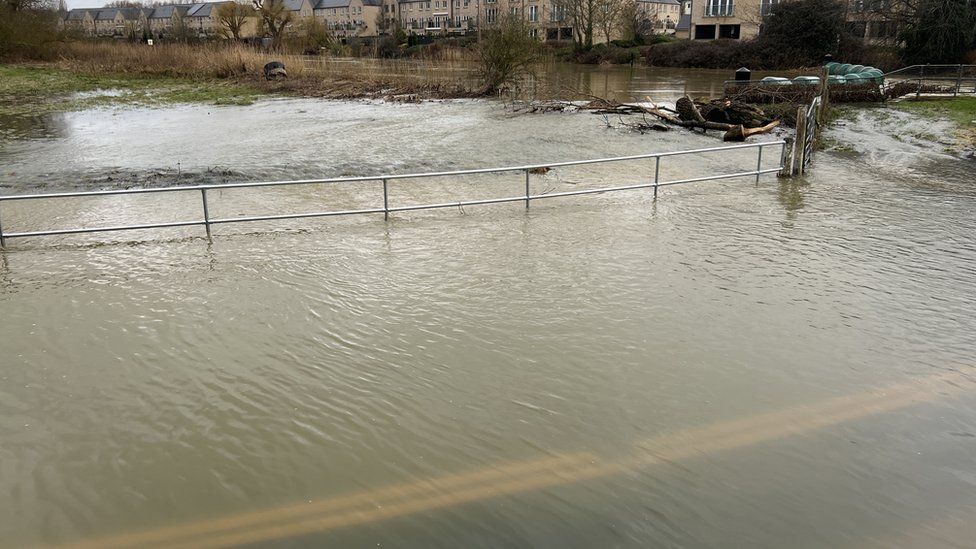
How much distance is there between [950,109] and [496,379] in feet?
81.2

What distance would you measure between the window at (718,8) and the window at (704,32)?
173 cm

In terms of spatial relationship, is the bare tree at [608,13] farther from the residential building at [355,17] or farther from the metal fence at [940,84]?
the residential building at [355,17]

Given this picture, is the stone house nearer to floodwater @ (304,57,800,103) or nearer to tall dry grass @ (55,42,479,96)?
floodwater @ (304,57,800,103)

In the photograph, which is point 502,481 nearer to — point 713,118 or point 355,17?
point 713,118

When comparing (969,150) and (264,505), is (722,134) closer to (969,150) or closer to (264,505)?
(969,150)

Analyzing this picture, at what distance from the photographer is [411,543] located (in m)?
4.29

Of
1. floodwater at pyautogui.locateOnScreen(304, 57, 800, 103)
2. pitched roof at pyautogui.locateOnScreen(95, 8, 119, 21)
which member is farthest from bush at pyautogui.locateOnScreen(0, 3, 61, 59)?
pitched roof at pyautogui.locateOnScreen(95, 8, 119, 21)

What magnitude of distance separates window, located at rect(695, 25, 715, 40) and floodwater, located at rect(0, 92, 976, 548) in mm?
61864

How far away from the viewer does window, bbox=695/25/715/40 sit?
68312mm

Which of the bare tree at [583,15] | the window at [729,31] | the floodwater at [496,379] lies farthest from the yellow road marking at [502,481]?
the window at [729,31]

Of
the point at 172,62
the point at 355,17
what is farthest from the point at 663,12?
the point at 172,62

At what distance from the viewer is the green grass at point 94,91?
28934 mm

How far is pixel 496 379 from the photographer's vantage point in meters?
6.10

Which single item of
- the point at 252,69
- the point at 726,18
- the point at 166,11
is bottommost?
the point at 252,69
